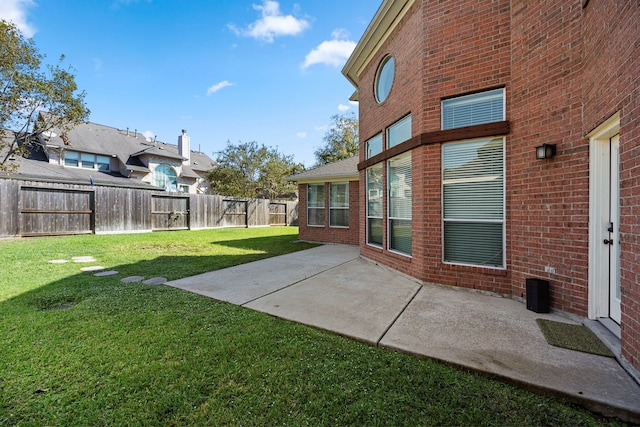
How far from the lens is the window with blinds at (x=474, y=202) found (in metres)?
4.23

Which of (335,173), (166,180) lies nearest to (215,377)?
(335,173)

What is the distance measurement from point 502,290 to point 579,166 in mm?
1985

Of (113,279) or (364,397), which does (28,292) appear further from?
(364,397)

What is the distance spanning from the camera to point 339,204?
10.7m

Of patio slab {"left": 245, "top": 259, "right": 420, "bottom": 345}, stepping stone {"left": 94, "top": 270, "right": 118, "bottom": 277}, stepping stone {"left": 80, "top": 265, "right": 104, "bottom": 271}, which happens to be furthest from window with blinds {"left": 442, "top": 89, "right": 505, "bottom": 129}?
stepping stone {"left": 80, "top": 265, "right": 104, "bottom": 271}

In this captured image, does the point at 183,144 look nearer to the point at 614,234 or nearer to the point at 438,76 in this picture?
the point at 438,76

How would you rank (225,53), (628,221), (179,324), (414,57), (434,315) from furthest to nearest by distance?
(225,53) → (414,57) → (434,315) → (179,324) → (628,221)

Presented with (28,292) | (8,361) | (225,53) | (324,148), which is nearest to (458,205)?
(8,361)

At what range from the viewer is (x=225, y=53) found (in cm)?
1109

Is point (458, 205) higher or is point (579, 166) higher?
point (579, 166)

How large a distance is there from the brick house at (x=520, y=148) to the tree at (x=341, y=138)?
77.5 ft

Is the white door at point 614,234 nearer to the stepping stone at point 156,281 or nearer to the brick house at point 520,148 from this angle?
the brick house at point 520,148

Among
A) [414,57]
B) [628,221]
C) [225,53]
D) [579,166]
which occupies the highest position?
[225,53]

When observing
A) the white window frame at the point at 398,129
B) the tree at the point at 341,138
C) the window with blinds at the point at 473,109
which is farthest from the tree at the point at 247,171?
the window with blinds at the point at 473,109
